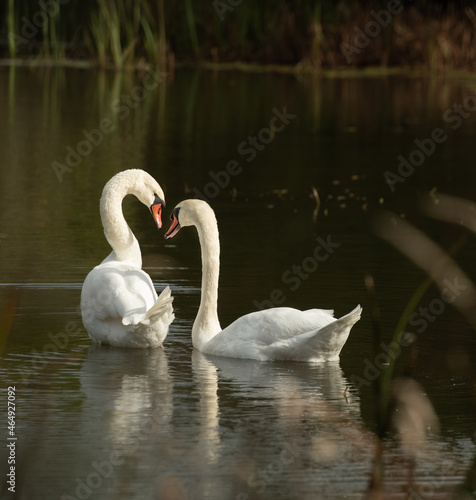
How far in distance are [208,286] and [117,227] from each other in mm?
809

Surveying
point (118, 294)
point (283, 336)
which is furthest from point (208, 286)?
point (283, 336)

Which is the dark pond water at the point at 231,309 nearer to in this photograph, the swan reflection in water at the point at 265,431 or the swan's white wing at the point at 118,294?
the swan reflection in water at the point at 265,431

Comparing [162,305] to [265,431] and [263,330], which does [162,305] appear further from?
[265,431]

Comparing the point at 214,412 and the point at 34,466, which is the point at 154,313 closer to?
the point at 214,412

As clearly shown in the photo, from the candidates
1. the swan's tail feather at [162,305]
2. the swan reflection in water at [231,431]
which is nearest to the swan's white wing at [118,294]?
the swan's tail feather at [162,305]

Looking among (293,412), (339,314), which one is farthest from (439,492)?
(339,314)

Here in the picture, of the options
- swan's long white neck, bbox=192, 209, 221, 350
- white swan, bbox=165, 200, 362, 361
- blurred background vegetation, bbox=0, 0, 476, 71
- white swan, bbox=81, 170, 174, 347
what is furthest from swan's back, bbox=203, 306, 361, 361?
blurred background vegetation, bbox=0, 0, 476, 71

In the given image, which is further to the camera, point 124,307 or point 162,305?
point 124,307

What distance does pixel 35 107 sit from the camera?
21906 millimetres

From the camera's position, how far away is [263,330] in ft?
22.5

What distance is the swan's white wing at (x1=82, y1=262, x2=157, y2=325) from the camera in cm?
698

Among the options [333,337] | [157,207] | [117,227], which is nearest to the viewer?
[333,337]

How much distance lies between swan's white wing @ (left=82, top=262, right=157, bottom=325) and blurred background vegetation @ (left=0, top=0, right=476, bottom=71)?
19921mm

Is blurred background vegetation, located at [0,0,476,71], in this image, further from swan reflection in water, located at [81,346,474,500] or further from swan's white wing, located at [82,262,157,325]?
swan reflection in water, located at [81,346,474,500]
